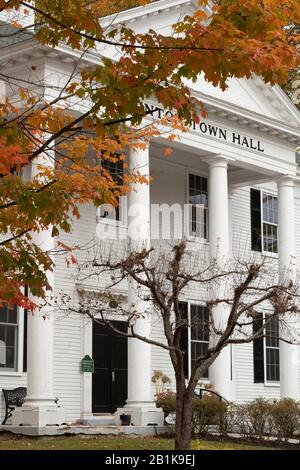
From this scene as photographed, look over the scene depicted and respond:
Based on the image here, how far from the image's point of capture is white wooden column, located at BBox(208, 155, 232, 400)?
23625 mm

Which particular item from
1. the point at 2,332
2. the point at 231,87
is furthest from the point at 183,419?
the point at 231,87

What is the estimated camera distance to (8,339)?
2203cm

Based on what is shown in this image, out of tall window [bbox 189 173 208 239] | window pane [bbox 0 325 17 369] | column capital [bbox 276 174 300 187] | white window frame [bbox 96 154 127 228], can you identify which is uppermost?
column capital [bbox 276 174 300 187]

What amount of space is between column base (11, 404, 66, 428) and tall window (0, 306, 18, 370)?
123 inches

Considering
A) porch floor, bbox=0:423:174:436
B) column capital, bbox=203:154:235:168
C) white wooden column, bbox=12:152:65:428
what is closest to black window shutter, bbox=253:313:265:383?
column capital, bbox=203:154:235:168

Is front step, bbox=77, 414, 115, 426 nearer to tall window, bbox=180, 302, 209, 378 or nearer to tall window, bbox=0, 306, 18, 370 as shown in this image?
tall window, bbox=0, 306, 18, 370

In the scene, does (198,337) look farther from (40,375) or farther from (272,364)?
(40,375)

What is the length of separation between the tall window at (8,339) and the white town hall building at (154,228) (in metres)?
0.03

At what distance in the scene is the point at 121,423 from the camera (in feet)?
68.6

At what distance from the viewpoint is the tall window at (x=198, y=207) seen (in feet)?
90.8

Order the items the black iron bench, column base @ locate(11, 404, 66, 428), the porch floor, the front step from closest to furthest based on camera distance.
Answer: the porch floor < column base @ locate(11, 404, 66, 428) < the black iron bench < the front step

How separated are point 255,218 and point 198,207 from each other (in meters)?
3.30

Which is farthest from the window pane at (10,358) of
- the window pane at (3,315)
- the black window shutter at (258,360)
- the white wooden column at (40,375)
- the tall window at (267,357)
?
the black window shutter at (258,360)

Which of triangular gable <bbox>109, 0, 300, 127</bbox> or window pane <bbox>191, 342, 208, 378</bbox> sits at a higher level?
triangular gable <bbox>109, 0, 300, 127</bbox>
